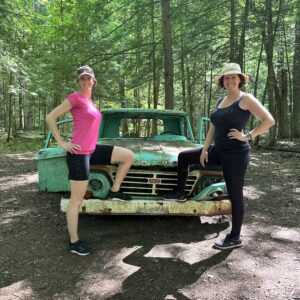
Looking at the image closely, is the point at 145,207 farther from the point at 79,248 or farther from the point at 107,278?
the point at 107,278

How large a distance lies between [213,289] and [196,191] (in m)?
1.86

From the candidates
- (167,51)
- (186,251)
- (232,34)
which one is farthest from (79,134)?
(232,34)

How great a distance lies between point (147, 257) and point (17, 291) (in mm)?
1483

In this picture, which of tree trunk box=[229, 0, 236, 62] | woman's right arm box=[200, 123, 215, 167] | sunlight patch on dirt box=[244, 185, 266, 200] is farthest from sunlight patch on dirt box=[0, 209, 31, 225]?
tree trunk box=[229, 0, 236, 62]

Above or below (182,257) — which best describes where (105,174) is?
above

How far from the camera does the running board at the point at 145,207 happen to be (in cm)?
464

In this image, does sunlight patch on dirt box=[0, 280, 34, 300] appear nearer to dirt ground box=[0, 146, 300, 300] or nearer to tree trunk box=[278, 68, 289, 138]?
dirt ground box=[0, 146, 300, 300]

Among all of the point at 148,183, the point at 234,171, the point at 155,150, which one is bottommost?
the point at 148,183

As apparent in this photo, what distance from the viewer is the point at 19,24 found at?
45.3ft

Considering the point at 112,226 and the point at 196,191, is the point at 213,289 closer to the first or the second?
the point at 196,191

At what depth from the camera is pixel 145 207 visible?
465 cm

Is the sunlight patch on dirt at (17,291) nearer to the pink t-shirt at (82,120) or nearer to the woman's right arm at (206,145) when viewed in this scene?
the pink t-shirt at (82,120)

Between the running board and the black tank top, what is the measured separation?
35.9 inches

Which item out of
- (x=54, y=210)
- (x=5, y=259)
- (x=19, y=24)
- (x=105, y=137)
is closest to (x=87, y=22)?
(x=19, y=24)
